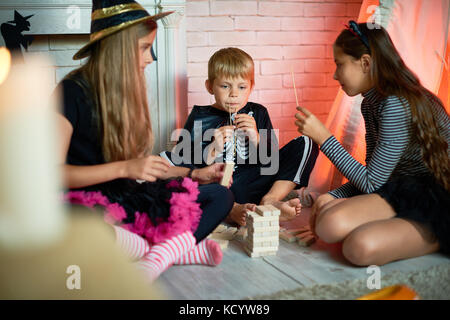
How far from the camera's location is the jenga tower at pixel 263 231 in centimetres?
141

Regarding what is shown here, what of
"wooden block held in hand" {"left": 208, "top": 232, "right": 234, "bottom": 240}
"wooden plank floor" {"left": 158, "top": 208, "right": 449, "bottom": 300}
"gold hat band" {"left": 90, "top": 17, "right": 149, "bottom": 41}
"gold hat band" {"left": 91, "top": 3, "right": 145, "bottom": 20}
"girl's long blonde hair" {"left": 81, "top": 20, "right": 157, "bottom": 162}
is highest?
"gold hat band" {"left": 91, "top": 3, "right": 145, "bottom": 20}

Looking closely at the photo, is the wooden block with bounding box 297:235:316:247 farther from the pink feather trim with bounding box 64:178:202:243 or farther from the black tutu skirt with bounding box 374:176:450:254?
the pink feather trim with bounding box 64:178:202:243

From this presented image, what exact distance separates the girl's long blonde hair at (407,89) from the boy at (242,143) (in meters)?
0.42

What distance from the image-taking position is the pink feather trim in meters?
1.26

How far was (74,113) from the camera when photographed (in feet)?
4.06

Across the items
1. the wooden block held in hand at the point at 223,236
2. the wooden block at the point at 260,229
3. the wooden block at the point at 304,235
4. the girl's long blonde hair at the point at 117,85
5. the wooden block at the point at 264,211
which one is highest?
the girl's long blonde hair at the point at 117,85

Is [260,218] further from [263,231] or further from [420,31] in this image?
[420,31]

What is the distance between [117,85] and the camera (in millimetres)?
1283

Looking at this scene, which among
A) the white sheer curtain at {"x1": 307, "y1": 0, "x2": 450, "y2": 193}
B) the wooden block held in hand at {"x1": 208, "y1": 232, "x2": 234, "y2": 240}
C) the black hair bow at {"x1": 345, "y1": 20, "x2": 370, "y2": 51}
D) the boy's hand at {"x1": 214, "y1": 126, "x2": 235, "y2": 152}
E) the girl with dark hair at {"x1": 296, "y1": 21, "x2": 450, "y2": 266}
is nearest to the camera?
the girl with dark hair at {"x1": 296, "y1": 21, "x2": 450, "y2": 266}

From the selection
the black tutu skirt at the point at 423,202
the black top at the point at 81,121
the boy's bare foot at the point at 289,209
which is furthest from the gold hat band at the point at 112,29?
the black tutu skirt at the point at 423,202

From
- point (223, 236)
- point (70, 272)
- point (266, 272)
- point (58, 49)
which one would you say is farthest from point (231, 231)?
point (58, 49)

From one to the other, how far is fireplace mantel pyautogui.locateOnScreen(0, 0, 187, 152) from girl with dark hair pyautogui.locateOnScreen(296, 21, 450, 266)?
35.6 inches

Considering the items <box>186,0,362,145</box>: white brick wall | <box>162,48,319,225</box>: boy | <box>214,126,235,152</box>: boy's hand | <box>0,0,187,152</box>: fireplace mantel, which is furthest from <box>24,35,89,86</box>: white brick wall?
<box>214,126,235,152</box>: boy's hand

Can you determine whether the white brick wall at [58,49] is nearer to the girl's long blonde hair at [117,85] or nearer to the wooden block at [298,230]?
the girl's long blonde hair at [117,85]
